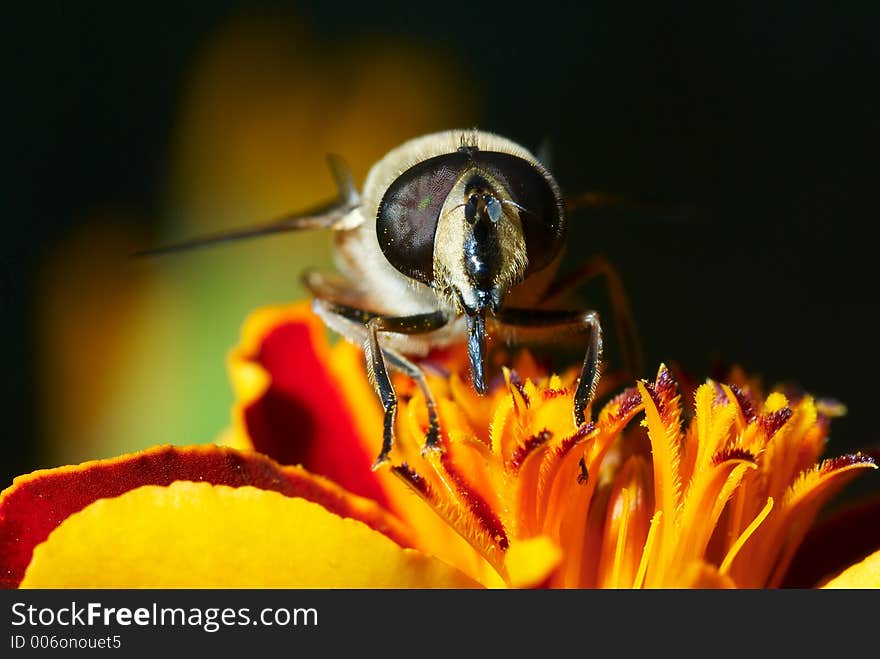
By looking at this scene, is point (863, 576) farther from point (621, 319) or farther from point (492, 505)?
point (621, 319)

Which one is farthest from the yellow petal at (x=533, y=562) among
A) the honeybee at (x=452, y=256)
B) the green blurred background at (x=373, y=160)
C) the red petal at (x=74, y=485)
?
the green blurred background at (x=373, y=160)

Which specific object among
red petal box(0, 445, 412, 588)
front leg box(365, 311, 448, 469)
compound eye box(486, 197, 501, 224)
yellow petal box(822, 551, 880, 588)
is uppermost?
compound eye box(486, 197, 501, 224)

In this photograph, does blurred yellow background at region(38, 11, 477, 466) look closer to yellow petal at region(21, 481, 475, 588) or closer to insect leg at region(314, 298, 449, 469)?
insect leg at region(314, 298, 449, 469)

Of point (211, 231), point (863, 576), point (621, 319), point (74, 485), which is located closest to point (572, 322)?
point (621, 319)

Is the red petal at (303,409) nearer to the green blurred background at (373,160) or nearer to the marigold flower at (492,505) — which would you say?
the marigold flower at (492,505)

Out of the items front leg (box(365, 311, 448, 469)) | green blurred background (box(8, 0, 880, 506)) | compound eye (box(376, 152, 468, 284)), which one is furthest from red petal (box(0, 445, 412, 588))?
green blurred background (box(8, 0, 880, 506))
